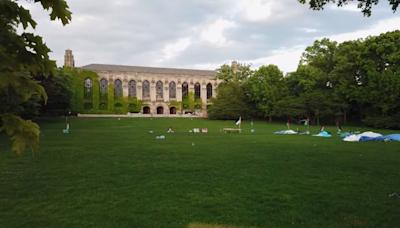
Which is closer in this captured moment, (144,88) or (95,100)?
(95,100)

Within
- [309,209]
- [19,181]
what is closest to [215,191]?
[309,209]

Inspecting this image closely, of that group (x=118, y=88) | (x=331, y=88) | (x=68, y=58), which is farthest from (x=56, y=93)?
(x=331, y=88)

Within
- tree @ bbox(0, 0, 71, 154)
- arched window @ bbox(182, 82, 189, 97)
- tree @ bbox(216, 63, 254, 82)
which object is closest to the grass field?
tree @ bbox(0, 0, 71, 154)

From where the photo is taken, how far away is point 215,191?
771 cm

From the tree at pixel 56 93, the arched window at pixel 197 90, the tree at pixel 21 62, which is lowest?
the tree at pixel 21 62

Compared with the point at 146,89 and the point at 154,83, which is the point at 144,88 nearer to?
the point at 146,89

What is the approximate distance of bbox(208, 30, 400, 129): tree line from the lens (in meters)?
36.4

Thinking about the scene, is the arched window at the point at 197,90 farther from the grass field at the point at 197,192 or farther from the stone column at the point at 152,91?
the grass field at the point at 197,192

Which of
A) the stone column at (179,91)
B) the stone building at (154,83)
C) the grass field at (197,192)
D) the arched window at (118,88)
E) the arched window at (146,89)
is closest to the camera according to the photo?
the grass field at (197,192)

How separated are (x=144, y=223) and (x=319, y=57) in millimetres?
47496

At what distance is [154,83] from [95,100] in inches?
566

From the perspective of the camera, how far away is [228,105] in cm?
5425

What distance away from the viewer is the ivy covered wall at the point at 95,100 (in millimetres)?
62250

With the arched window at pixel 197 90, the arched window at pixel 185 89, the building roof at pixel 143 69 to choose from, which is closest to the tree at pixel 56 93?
the building roof at pixel 143 69
